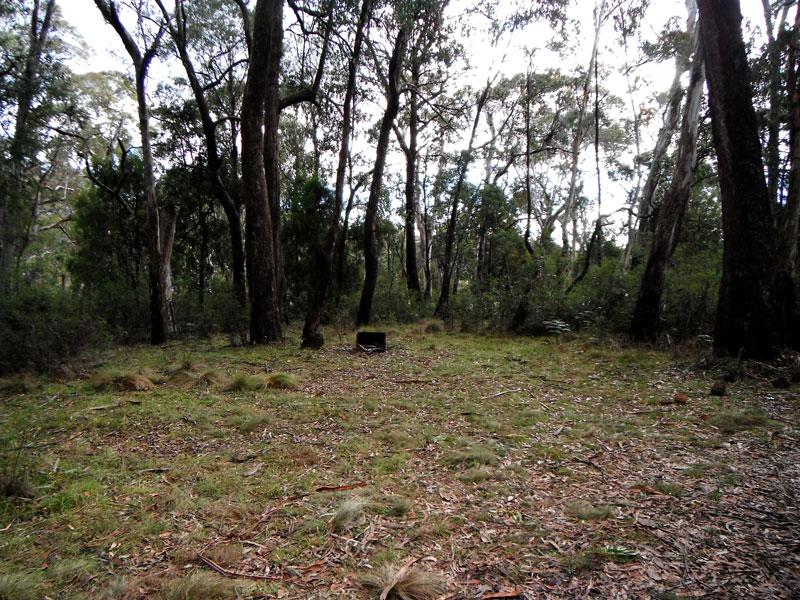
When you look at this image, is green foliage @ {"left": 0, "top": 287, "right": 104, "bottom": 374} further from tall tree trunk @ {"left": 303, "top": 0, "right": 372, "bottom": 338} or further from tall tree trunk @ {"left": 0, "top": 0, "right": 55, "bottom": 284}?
tall tree trunk @ {"left": 303, "top": 0, "right": 372, "bottom": 338}

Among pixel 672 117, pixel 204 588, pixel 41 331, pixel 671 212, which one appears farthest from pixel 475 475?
pixel 672 117

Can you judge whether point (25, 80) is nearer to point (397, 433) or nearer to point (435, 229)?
point (397, 433)

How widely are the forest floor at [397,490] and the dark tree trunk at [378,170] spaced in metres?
7.52

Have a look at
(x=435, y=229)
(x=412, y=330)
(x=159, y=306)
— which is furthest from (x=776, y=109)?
(x=435, y=229)

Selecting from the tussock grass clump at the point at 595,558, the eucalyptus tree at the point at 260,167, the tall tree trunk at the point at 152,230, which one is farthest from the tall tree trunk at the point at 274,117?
the tussock grass clump at the point at 595,558

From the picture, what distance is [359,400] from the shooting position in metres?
5.62

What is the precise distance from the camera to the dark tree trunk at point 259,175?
352 inches

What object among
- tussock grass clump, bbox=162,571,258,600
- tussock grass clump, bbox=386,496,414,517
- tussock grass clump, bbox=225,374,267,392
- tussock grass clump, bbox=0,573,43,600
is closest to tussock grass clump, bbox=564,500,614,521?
tussock grass clump, bbox=386,496,414,517

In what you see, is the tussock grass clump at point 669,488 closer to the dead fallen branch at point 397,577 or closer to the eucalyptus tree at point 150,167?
the dead fallen branch at point 397,577

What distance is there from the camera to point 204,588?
2.06 meters

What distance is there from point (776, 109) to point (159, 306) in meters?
15.8

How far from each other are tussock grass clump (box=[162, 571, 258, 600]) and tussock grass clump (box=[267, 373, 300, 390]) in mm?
3990

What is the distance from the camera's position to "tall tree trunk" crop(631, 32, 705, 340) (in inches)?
321

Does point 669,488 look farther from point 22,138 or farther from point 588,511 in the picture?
point 22,138
